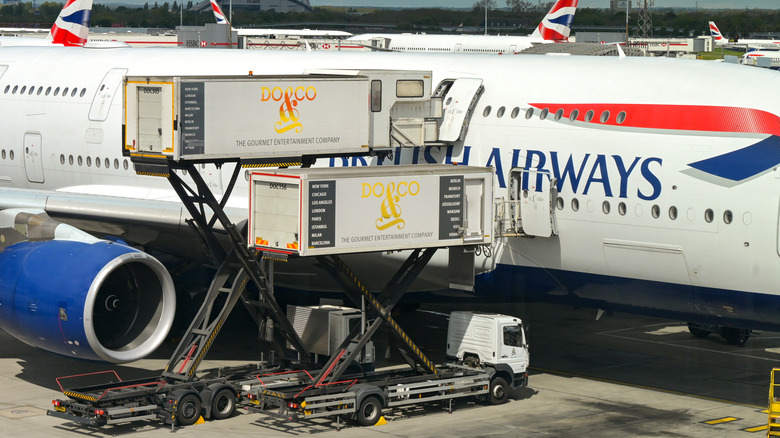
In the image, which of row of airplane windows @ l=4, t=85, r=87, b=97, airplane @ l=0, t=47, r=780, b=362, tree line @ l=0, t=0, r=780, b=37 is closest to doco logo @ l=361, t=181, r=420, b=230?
airplane @ l=0, t=47, r=780, b=362

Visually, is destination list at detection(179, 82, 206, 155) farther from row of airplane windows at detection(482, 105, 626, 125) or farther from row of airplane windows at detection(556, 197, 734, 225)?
row of airplane windows at detection(556, 197, 734, 225)

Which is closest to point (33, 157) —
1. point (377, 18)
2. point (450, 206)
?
point (450, 206)

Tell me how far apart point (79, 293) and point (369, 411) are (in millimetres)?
3783

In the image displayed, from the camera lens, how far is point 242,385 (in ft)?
47.1

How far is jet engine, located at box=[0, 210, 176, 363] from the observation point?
1408cm

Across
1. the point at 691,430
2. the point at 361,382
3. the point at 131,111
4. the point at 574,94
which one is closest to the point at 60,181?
the point at 131,111

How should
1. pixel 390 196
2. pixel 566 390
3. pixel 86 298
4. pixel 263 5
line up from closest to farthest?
pixel 390 196
pixel 86 298
pixel 566 390
pixel 263 5

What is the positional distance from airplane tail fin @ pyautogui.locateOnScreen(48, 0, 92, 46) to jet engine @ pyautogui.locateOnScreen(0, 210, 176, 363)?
58.4 ft

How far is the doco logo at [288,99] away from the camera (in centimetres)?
1437

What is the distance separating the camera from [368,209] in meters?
13.7

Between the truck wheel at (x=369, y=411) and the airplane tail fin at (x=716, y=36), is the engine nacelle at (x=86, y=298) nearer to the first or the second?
the truck wheel at (x=369, y=411)

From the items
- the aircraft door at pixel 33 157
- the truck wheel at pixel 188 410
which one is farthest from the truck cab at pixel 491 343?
the aircraft door at pixel 33 157

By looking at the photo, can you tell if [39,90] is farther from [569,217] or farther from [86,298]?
[569,217]

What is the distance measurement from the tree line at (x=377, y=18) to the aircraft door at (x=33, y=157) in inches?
3064
